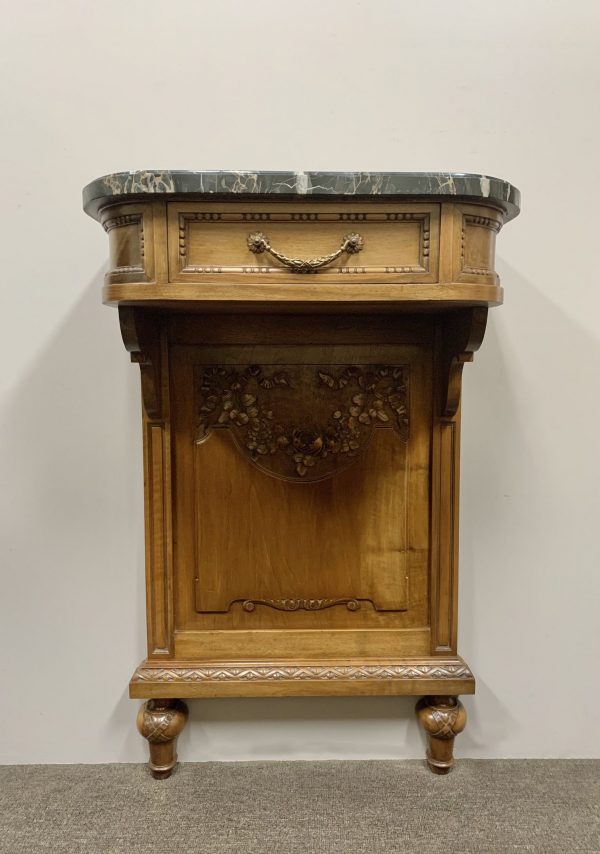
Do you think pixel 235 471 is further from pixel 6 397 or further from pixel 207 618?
pixel 6 397

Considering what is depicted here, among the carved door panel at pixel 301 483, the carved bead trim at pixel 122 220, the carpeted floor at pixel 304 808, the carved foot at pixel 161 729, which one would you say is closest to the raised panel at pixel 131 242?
the carved bead trim at pixel 122 220

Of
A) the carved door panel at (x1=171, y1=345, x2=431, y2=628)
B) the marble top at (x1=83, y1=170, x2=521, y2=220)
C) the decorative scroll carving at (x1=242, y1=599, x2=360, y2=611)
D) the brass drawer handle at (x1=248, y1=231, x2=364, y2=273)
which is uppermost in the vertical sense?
the marble top at (x1=83, y1=170, x2=521, y2=220)

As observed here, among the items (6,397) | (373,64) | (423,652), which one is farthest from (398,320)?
(6,397)

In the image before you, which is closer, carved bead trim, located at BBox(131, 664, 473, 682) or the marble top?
the marble top

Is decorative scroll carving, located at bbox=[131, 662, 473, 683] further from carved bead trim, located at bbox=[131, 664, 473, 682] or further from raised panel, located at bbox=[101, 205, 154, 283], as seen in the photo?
raised panel, located at bbox=[101, 205, 154, 283]

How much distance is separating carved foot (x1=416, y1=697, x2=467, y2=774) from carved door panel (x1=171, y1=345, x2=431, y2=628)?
19cm

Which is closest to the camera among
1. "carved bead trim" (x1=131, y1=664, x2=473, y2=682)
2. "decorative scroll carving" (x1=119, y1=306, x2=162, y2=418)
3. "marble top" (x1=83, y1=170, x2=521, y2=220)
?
"marble top" (x1=83, y1=170, x2=521, y2=220)

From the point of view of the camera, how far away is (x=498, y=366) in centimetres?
134

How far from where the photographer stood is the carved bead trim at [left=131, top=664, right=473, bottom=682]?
124cm

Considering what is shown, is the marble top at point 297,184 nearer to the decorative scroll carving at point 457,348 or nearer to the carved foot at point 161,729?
the decorative scroll carving at point 457,348

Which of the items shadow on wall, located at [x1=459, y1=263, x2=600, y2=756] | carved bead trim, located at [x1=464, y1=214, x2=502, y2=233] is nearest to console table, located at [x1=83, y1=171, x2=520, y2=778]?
shadow on wall, located at [x1=459, y1=263, x2=600, y2=756]

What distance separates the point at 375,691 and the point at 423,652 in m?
0.12

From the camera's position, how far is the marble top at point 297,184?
95 centimetres

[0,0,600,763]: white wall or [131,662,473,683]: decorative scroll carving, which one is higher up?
[0,0,600,763]: white wall
